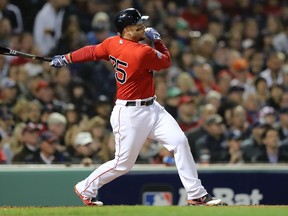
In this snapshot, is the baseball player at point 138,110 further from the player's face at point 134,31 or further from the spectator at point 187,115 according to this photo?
the spectator at point 187,115

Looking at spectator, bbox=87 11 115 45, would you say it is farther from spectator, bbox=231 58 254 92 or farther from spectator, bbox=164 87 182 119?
spectator, bbox=231 58 254 92

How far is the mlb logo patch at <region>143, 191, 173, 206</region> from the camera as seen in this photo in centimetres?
1148

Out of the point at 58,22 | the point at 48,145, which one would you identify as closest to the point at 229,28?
the point at 58,22

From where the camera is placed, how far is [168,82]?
15305 millimetres

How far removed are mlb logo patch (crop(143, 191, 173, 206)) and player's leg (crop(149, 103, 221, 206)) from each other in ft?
6.05

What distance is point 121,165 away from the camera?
971 cm

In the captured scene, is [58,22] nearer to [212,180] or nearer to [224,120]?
[224,120]

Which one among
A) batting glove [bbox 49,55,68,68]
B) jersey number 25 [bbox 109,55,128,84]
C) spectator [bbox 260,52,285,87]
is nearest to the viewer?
jersey number 25 [bbox 109,55,128,84]

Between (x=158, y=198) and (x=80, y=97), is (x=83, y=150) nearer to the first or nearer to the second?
(x=158, y=198)

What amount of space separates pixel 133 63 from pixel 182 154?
0.93 m

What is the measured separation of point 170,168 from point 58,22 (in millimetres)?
4911

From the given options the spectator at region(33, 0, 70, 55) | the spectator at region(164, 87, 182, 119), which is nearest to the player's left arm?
the spectator at region(164, 87, 182, 119)

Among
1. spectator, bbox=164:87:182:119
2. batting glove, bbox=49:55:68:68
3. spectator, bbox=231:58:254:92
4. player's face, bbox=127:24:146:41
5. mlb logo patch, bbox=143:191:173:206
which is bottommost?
mlb logo patch, bbox=143:191:173:206

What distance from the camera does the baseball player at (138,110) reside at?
377 inches
